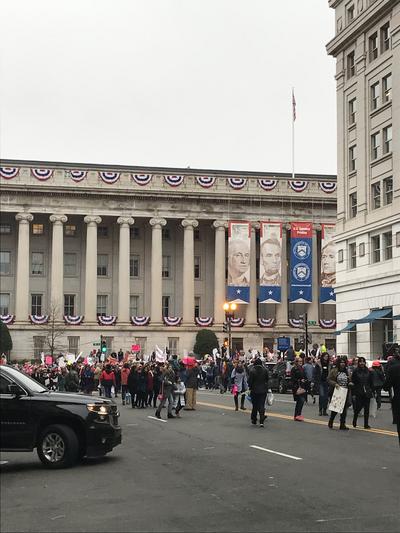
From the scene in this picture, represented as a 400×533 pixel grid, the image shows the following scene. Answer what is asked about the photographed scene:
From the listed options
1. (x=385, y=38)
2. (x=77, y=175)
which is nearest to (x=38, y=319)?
(x=77, y=175)

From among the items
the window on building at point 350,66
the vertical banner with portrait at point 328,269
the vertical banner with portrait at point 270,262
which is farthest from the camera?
the vertical banner with portrait at point 270,262

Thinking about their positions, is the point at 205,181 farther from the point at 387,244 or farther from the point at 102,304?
the point at 387,244

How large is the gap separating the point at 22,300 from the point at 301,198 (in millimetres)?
30540

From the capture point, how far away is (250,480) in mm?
13109

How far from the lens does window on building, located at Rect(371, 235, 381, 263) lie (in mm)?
48594

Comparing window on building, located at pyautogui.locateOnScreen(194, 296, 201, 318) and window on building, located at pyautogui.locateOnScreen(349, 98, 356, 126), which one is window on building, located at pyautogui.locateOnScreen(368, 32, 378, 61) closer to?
window on building, located at pyautogui.locateOnScreen(349, 98, 356, 126)

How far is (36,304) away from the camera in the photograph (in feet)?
291

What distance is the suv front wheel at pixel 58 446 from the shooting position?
14.5m

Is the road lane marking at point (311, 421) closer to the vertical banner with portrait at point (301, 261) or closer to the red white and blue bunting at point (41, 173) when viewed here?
the vertical banner with portrait at point (301, 261)

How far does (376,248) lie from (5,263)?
4966 centimetres

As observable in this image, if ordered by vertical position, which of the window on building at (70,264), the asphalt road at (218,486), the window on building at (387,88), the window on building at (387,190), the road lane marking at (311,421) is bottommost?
the asphalt road at (218,486)


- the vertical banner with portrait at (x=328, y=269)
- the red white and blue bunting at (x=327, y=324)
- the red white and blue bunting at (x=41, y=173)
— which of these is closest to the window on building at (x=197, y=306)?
the red white and blue bunting at (x=327, y=324)

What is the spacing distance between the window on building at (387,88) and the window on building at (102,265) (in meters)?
47.8

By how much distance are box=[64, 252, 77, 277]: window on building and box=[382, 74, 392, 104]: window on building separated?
48818 mm
